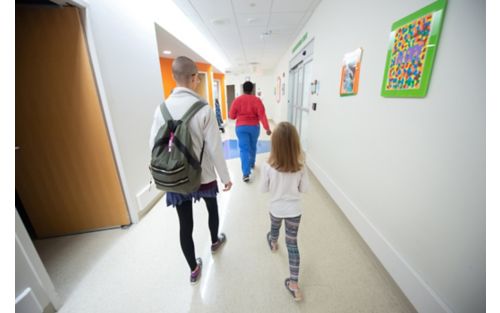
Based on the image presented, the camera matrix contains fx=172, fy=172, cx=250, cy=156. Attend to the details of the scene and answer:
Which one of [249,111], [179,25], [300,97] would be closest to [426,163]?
[249,111]

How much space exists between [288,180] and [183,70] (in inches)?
37.9

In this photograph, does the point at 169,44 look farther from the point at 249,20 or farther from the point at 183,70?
the point at 183,70

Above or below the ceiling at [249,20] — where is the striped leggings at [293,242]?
below

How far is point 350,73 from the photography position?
1.93 meters

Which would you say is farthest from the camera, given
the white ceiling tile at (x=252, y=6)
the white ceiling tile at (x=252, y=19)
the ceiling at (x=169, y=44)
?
the white ceiling tile at (x=252, y=19)

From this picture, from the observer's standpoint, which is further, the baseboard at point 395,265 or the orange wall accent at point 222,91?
the orange wall accent at point 222,91

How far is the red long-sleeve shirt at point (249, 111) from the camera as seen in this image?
2.58 metres

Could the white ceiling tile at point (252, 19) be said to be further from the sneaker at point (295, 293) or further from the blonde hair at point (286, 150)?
the sneaker at point (295, 293)

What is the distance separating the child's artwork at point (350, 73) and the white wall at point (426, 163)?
0.07m

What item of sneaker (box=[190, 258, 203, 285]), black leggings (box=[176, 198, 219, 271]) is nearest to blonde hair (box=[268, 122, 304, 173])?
black leggings (box=[176, 198, 219, 271])

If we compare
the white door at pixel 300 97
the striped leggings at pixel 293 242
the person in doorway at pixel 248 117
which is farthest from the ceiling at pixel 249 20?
the striped leggings at pixel 293 242

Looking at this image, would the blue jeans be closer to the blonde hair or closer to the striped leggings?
the blonde hair
